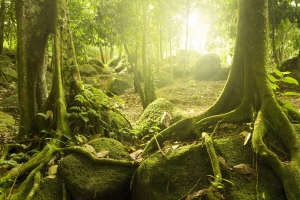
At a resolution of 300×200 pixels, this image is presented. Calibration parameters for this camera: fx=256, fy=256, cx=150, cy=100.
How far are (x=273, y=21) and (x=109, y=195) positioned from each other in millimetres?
11213

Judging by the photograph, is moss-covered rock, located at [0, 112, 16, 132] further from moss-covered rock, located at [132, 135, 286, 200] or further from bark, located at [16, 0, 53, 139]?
moss-covered rock, located at [132, 135, 286, 200]

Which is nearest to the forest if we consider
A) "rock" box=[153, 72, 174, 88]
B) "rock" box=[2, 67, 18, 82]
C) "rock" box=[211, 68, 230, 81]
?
"rock" box=[2, 67, 18, 82]

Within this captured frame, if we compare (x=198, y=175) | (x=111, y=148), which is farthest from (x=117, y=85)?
(x=198, y=175)

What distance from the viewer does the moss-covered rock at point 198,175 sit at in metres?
2.50

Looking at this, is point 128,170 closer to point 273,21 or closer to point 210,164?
point 210,164

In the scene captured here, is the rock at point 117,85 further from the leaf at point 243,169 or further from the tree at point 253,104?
the leaf at point 243,169

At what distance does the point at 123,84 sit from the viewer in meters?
14.2

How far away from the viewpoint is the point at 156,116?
19.1ft

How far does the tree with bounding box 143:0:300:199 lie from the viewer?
2.76m

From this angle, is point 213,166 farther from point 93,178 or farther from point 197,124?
point 93,178

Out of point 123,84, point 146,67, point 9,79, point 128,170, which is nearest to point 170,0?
point 123,84

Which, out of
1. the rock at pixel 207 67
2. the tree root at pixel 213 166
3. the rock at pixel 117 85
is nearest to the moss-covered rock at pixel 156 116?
the tree root at pixel 213 166

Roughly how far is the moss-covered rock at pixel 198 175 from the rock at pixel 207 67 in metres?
14.4

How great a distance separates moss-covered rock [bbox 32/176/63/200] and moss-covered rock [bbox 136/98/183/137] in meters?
2.29
